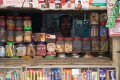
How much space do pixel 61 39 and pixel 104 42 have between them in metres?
0.49

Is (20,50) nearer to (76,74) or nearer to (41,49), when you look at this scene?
(41,49)

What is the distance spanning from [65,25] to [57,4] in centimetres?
38

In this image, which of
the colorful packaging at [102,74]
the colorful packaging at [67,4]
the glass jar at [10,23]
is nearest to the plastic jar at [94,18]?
the colorful packaging at [67,4]

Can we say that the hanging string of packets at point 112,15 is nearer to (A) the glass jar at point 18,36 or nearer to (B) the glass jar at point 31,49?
(B) the glass jar at point 31,49

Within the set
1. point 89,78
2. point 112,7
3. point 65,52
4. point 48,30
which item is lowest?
point 89,78

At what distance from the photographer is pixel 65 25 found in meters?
3.53

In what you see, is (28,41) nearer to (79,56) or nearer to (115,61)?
(79,56)

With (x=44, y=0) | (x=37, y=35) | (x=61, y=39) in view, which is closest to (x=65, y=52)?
(x=61, y=39)

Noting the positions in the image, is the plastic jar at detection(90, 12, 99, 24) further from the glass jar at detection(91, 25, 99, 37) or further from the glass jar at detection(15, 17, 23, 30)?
the glass jar at detection(15, 17, 23, 30)

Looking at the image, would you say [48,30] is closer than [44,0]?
No

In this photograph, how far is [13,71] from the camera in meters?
3.09

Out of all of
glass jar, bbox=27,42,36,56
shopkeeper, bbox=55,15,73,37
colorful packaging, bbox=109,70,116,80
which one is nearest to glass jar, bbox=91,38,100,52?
shopkeeper, bbox=55,15,73,37

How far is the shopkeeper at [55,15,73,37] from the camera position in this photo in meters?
3.49

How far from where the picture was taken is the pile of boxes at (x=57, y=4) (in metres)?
3.21
